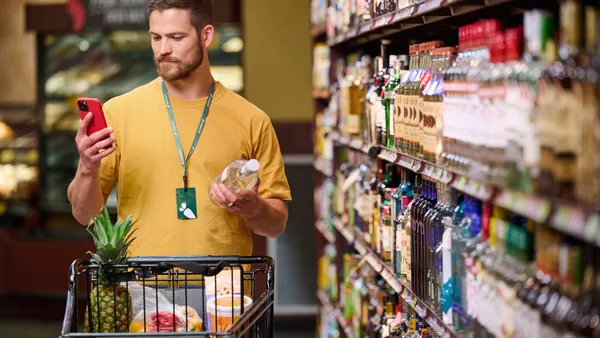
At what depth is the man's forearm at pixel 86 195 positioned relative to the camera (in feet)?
10.5

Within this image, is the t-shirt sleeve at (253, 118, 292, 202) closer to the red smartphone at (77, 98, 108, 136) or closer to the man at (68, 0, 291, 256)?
the man at (68, 0, 291, 256)

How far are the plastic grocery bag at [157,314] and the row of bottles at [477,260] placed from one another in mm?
754

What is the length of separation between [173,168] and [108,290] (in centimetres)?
88

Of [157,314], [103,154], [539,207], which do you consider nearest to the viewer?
[539,207]

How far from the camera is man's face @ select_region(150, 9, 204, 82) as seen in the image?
338 centimetres

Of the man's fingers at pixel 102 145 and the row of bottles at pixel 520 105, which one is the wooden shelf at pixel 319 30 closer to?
the row of bottles at pixel 520 105

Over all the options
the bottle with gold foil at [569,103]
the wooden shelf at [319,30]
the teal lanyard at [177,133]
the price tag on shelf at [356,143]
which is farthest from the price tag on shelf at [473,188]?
the wooden shelf at [319,30]

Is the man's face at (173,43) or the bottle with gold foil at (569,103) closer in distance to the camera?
the bottle with gold foil at (569,103)

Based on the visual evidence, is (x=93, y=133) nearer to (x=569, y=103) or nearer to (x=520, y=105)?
(x=520, y=105)

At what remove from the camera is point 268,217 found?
3393mm

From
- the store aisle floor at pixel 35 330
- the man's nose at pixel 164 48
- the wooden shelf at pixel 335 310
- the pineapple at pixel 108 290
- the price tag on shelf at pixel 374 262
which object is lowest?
the store aisle floor at pixel 35 330

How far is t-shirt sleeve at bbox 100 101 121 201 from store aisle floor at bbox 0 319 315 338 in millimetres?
4006

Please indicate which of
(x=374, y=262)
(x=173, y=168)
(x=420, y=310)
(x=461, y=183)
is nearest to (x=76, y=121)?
(x=374, y=262)

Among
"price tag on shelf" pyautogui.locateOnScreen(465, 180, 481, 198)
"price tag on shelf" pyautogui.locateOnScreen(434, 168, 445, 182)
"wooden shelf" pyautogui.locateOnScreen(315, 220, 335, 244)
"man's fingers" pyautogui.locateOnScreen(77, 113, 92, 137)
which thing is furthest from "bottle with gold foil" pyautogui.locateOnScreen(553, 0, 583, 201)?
"wooden shelf" pyautogui.locateOnScreen(315, 220, 335, 244)
